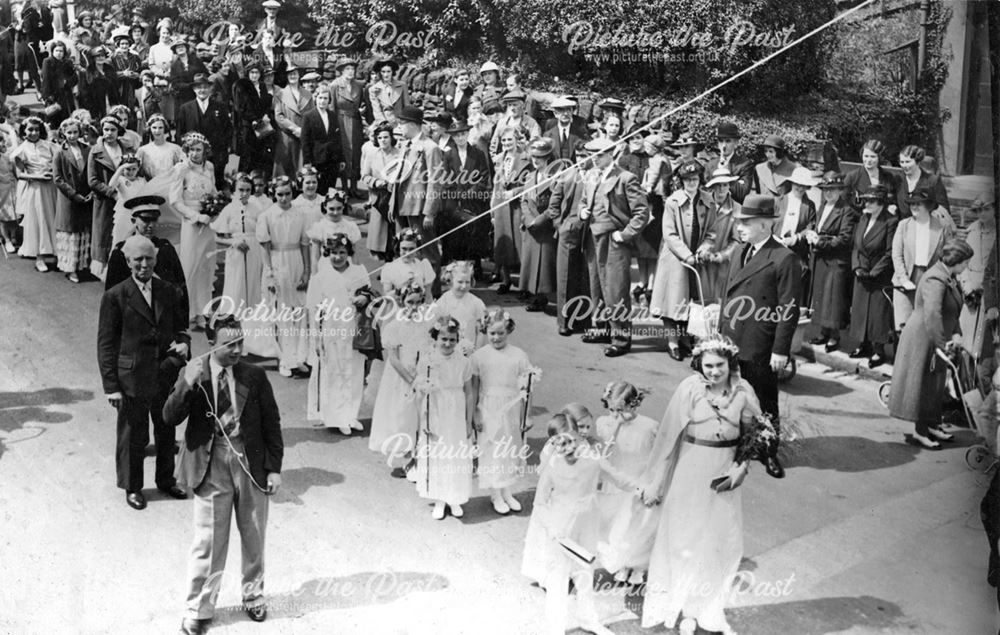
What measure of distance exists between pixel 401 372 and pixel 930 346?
3.06 m

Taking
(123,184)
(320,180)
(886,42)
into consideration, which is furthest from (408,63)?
(886,42)

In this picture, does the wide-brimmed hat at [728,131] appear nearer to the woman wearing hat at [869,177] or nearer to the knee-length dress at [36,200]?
the woman wearing hat at [869,177]

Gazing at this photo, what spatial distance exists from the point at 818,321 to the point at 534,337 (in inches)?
84.1

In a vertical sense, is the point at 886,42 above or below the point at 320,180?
above

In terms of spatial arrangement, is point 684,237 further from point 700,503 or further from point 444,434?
point 700,503

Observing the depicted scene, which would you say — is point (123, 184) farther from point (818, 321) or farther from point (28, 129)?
point (818, 321)

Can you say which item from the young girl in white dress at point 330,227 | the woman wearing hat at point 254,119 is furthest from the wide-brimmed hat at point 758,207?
the woman wearing hat at point 254,119

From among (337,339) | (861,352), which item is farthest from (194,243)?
(861,352)

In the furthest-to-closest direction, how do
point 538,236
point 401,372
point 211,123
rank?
point 211,123 → point 538,236 → point 401,372

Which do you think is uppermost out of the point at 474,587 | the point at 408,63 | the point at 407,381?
the point at 408,63

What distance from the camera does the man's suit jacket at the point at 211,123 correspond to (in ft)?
31.0

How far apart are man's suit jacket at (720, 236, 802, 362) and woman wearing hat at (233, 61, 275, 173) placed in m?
4.65

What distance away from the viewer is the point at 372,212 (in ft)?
28.4

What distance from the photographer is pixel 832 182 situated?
7.92 m
